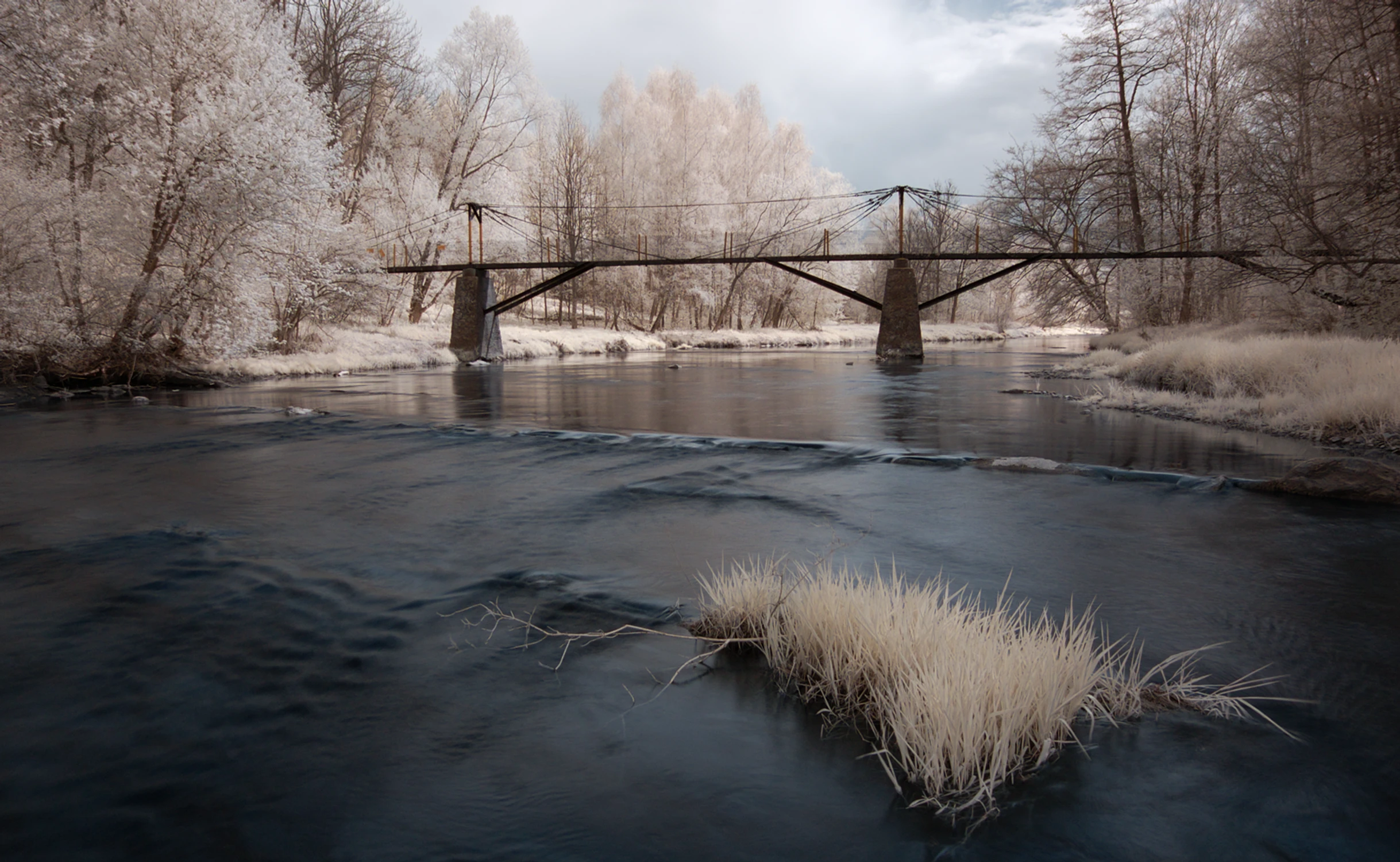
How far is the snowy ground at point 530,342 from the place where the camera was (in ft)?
81.3

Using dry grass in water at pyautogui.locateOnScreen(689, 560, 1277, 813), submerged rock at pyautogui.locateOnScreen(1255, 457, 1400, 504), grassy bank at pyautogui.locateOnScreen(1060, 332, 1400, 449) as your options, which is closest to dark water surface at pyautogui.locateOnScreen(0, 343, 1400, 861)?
dry grass in water at pyautogui.locateOnScreen(689, 560, 1277, 813)

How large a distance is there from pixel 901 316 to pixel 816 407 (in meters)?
19.1

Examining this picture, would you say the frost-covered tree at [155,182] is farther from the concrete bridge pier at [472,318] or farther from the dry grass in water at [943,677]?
the dry grass in water at [943,677]

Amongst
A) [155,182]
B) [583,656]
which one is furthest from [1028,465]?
[155,182]

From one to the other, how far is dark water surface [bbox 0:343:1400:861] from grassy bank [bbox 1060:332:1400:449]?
2.85 ft

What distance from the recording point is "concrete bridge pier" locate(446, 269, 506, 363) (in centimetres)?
3300

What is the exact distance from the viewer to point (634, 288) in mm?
47062

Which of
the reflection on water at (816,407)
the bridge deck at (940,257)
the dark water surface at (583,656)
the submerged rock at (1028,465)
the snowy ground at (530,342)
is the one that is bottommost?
the dark water surface at (583,656)

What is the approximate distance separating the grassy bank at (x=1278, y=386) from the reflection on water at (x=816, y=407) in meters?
0.48

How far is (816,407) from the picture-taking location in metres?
16.2

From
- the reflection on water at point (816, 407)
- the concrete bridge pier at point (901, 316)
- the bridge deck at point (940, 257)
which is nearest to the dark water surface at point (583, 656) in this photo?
the reflection on water at point (816, 407)

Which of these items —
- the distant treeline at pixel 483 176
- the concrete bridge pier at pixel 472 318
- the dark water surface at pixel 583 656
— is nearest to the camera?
the dark water surface at pixel 583 656

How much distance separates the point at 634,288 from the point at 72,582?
4289 centimetres

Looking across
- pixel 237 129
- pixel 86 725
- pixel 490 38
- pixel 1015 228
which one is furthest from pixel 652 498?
pixel 490 38
